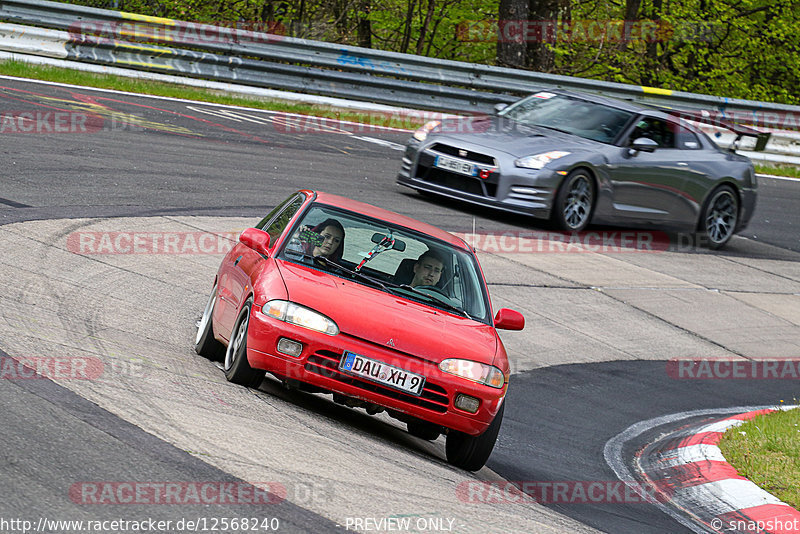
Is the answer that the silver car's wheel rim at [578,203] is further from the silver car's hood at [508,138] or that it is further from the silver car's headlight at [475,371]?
the silver car's headlight at [475,371]

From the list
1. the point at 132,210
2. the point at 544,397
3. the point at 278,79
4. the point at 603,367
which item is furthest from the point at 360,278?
the point at 278,79

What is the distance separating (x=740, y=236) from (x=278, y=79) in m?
8.33

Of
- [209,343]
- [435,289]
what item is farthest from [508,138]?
[209,343]

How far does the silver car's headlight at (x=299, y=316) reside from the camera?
6.35 metres

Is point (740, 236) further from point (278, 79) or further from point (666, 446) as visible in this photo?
point (666, 446)

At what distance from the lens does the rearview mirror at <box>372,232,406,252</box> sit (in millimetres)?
7422

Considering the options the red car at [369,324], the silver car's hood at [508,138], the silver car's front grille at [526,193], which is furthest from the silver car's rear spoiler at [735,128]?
the red car at [369,324]

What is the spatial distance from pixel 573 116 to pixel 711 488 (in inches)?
342

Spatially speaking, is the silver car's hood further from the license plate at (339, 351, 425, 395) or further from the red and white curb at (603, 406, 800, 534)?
the license plate at (339, 351, 425, 395)

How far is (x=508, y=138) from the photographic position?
14.3m

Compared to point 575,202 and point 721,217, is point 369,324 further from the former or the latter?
point 721,217

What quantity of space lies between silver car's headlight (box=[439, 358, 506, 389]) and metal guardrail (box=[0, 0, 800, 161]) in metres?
14.2

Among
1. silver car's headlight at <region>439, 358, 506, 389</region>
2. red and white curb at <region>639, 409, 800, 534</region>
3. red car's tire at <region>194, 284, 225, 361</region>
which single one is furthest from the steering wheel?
red and white curb at <region>639, 409, 800, 534</region>

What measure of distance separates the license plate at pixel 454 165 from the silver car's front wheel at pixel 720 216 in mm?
3915
